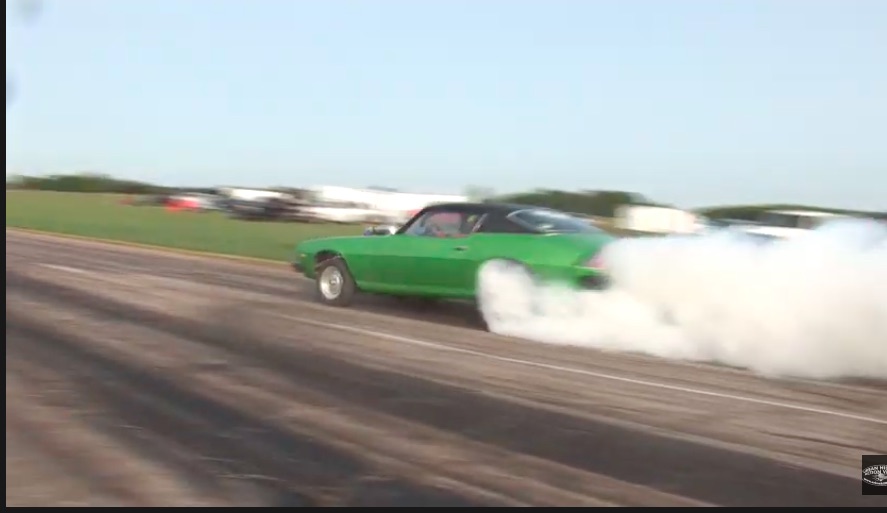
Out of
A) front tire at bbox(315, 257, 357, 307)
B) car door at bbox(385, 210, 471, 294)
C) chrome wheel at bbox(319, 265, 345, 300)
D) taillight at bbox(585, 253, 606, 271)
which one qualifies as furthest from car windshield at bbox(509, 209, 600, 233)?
chrome wheel at bbox(319, 265, 345, 300)

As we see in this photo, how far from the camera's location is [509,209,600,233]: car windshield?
426 inches

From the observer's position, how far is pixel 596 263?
9.98 metres

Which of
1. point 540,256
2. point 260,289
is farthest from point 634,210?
point 540,256

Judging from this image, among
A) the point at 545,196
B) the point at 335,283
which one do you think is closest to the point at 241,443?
the point at 335,283

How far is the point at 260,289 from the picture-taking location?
579 inches

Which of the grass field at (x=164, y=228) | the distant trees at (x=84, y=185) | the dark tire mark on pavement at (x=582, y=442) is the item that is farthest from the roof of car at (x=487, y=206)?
the distant trees at (x=84, y=185)

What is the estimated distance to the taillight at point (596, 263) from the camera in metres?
9.94

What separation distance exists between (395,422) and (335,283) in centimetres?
635

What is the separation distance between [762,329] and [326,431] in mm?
4311

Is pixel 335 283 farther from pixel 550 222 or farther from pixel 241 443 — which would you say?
pixel 241 443

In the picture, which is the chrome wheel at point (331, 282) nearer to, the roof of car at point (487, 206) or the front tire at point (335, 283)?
the front tire at point (335, 283)

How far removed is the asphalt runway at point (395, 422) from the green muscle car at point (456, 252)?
73cm

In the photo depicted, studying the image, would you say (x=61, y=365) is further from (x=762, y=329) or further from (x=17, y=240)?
(x=17, y=240)

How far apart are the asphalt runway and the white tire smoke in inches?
18.7
